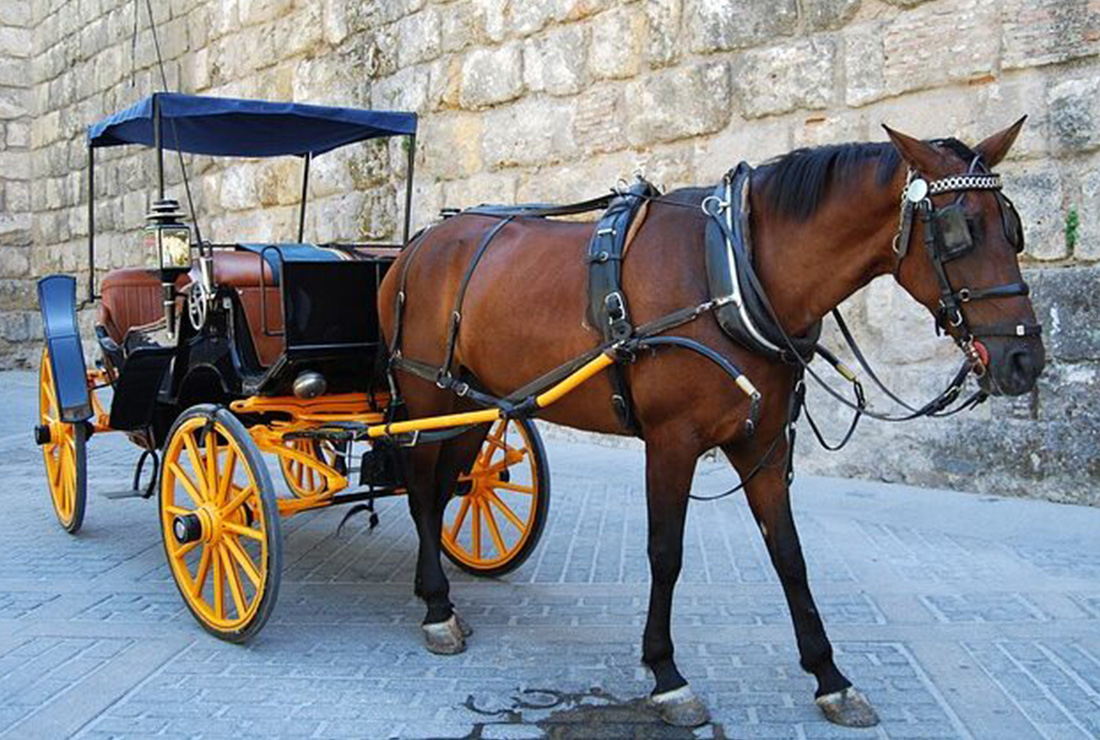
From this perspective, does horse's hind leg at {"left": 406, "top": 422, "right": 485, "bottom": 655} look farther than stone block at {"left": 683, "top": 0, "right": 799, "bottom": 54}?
No

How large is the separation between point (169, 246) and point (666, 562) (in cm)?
277

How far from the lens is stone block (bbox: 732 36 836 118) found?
21.7 feet

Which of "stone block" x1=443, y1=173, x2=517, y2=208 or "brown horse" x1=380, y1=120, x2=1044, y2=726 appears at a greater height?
"stone block" x1=443, y1=173, x2=517, y2=208

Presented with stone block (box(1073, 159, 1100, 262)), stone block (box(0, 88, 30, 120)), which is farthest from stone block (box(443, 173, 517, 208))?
stone block (box(0, 88, 30, 120))

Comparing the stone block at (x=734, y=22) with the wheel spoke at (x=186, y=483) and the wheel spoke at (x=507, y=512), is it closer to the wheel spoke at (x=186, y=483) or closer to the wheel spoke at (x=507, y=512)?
the wheel spoke at (x=507, y=512)

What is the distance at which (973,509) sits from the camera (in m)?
5.84

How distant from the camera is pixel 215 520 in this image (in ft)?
13.9

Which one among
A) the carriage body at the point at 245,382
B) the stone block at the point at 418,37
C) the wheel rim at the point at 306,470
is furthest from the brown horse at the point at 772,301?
the stone block at the point at 418,37

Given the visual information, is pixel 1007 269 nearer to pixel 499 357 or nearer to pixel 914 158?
pixel 914 158

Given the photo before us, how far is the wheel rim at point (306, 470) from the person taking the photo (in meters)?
5.64

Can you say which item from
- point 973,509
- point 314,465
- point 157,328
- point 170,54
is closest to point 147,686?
point 314,465

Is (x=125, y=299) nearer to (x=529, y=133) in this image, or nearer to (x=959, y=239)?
(x=529, y=133)

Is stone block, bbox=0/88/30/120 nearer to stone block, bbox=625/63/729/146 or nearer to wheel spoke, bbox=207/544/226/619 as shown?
stone block, bbox=625/63/729/146

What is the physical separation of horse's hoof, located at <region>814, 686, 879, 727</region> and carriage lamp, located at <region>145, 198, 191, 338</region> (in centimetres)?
318
